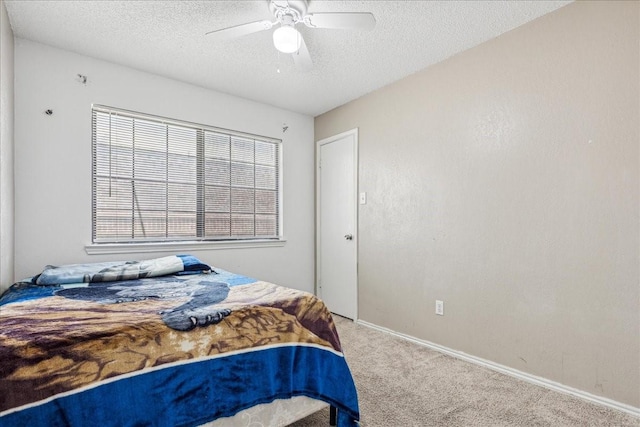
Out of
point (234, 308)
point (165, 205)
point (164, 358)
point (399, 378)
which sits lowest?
point (399, 378)

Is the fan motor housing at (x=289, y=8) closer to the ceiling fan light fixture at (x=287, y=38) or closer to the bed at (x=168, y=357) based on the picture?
the ceiling fan light fixture at (x=287, y=38)

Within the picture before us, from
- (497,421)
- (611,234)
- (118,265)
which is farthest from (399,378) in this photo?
(118,265)

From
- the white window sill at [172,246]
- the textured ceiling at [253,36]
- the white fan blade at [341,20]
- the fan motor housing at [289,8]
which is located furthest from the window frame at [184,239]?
the white fan blade at [341,20]

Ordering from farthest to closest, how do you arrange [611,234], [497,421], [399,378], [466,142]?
[466,142] < [399,378] < [611,234] < [497,421]

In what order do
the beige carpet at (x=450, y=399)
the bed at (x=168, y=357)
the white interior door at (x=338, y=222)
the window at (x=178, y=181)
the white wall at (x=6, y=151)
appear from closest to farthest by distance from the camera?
the bed at (x=168, y=357)
the beige carpet at (x=450, y=399)
the white wall at (x=6, y=151)
the window at (x=178, y=181)
the white interior door at (x=338, y=222)

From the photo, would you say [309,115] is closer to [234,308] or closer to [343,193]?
[343,193]

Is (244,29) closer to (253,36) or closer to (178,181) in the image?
(253,36)

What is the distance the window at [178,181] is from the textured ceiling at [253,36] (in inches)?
21.5

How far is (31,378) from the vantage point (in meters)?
0.98

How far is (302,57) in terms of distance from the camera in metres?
2.27

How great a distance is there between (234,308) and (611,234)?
2149 mm

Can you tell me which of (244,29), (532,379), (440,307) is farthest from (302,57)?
(532,379)

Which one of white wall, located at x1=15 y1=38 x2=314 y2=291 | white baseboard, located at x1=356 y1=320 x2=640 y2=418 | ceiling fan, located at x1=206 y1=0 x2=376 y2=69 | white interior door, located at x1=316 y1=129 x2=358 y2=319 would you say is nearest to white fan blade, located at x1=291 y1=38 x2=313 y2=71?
ceiling fan, located at x1=206 y1=0 x2=376 y2=69

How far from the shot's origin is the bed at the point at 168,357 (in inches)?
39.9
